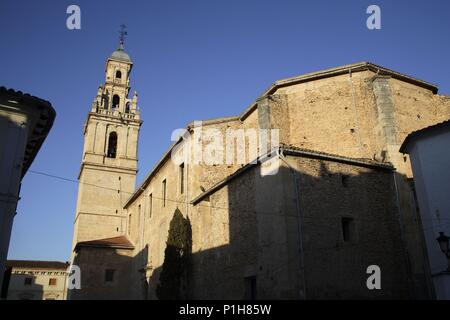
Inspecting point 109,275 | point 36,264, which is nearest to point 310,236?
point 109,275

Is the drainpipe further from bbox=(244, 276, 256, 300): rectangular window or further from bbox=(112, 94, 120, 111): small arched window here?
bbox=(112, 94, 120, 111): small arched window

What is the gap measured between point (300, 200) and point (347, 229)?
6.26 ft

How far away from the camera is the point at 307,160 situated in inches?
522

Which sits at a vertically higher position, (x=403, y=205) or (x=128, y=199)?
(x=128, y=199)

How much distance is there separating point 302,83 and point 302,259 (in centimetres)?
858

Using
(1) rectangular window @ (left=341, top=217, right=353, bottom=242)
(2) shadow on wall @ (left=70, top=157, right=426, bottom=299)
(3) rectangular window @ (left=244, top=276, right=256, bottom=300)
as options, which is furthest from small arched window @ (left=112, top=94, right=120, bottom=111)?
(1) rectangular window @ (left=341, top=217, right=353, bottom=242)

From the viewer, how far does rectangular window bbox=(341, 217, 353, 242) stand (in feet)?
42.8

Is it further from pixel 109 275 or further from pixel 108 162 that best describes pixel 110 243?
pixel 108 162

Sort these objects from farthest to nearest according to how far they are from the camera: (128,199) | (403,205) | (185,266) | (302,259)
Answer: (128,199), (185,266), (403,205), (302,259)

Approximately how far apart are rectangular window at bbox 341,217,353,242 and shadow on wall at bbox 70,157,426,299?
3 cm

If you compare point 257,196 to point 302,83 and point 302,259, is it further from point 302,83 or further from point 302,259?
point 302,83

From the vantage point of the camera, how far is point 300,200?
1262 cm

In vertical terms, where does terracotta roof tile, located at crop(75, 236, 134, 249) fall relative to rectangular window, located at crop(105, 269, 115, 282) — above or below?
above
